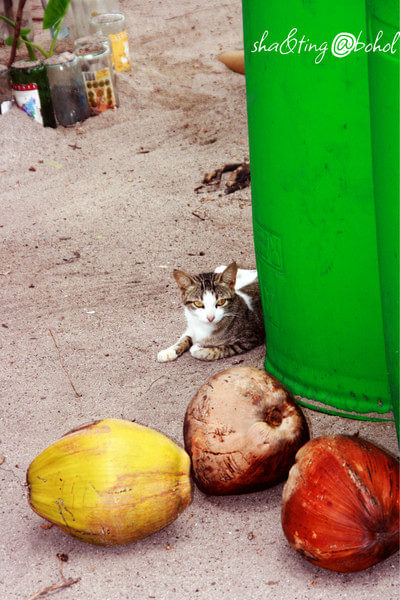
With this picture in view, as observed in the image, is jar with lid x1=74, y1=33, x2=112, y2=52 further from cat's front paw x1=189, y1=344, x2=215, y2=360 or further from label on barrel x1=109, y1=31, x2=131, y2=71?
cat's front paw x1=189, y1=344, x2=215, y2=360

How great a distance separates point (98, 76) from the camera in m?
5.76

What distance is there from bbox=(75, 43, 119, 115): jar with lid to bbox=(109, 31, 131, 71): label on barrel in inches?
21.7

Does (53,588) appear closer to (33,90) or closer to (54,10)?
(33,90)

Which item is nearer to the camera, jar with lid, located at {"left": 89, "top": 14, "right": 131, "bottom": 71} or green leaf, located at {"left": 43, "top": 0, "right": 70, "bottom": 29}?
green leaf, located at {"left": 43, "top": 0, "right": 70, "bottom": 29}

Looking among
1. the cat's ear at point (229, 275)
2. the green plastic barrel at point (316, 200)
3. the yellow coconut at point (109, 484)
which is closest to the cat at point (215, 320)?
the cat's ear at point (229, 275)

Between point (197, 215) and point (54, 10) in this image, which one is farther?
point (54, 10)

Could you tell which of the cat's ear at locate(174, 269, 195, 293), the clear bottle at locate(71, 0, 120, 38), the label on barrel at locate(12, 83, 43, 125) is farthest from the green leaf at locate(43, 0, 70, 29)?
the cat's ear at locate(174, 269, 195, 293)

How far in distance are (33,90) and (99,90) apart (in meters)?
0.54

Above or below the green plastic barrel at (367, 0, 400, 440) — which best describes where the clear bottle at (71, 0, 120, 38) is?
below

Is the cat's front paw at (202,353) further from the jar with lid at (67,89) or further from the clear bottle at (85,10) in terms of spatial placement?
the clear bottle at (85,10)

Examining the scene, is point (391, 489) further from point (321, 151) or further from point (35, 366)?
point (35, 366)

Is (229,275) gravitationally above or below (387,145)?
below

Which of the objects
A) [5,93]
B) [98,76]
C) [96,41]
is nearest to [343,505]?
[98,76]

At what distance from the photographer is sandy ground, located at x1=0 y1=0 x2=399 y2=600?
2090 mm
